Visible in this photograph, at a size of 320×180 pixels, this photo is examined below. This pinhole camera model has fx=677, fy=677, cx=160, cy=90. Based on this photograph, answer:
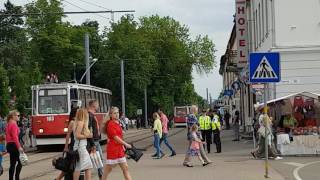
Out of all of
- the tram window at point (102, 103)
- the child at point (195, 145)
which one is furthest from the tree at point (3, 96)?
the child at point (195, 145)

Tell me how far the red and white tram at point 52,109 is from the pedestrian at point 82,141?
19395 mm

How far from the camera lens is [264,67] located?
16516 millimetres

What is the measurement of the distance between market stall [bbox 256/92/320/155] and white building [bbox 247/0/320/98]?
2.04m

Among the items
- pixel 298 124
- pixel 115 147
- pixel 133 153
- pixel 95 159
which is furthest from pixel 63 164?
pixel 298 124

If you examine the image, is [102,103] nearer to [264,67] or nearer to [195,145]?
[195,145]

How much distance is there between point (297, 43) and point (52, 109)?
475 inches

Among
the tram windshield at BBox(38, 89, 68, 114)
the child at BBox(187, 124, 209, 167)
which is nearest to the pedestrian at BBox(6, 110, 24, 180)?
Answer: the child at BBox(187, 124, 209, 167)

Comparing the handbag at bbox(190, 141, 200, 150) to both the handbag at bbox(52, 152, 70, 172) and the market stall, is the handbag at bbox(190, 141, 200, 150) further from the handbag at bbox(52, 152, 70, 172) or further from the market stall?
the handbag at bbox(52, 152, 70, 172)

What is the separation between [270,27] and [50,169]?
1550 cm

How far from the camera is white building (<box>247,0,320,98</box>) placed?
31.1m

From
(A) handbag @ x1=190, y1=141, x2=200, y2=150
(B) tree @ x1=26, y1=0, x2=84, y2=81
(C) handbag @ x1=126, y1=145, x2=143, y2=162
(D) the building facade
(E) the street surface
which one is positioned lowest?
(E) the street surface

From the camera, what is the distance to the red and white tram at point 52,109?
32344mm

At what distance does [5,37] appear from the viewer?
347 ft

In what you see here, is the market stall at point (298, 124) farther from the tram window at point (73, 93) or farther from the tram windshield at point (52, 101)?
the tram windshield at point (52, 101)
